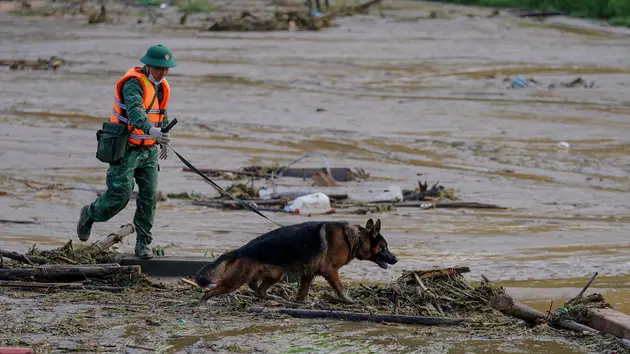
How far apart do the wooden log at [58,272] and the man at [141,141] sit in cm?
63

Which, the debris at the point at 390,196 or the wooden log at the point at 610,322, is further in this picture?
the debris at the point at 390,196

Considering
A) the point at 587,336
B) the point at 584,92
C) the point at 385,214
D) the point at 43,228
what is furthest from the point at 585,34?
the point at 587,336

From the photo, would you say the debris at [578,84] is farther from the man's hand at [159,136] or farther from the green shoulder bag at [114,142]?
the man's hand at [159,136]

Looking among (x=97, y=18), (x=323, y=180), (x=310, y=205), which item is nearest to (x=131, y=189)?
(x=310, y=205)

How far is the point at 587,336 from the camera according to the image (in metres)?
8.07

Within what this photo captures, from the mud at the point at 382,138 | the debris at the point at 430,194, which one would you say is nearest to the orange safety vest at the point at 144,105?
the mud at the point at 382,138

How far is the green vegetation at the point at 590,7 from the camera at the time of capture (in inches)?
1650

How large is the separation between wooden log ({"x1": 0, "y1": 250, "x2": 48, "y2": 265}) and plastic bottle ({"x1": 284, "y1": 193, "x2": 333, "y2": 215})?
14.1 feet

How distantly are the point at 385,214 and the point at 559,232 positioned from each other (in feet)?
6.47

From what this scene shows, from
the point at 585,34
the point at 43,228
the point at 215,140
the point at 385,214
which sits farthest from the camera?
the point at 585,34

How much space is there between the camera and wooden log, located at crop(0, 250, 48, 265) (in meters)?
9.28

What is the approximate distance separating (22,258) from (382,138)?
1100cm

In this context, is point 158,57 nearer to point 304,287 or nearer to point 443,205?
point 304,287

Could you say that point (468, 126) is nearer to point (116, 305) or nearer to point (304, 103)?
point (304, 103)
